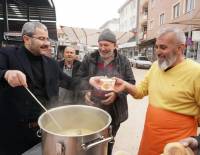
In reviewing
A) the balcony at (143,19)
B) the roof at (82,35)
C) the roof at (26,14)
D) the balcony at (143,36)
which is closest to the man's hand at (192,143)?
the roof at (26,14)

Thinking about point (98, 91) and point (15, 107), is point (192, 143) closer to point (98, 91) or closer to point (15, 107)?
point (98, 91)

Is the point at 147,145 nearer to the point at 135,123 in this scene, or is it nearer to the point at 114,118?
the point at 114,118

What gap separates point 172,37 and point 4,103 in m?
1.40

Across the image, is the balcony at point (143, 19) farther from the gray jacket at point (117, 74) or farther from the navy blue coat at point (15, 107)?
the navy blue coat at point (15, 107)

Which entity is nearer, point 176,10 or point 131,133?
point 131,133

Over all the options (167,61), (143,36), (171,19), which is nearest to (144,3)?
(143,36)

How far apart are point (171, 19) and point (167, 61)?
24.4 m

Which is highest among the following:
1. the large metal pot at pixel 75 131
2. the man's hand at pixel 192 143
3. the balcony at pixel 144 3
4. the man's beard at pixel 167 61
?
the balcony at pixel 144 3

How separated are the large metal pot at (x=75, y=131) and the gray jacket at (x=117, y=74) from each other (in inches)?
34.7

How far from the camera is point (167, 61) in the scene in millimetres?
2227

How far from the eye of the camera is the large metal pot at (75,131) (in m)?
1.31

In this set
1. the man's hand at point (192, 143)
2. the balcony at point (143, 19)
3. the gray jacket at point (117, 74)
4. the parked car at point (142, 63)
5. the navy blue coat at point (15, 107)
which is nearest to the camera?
the man's hand at point (192, 143)

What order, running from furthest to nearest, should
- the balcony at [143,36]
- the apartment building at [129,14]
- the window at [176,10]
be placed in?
the apartment building at [129,14] < the balcony at [143,36] < the window at [176,10]

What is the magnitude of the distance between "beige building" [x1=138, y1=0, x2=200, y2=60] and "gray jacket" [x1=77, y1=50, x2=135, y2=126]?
1105cm
